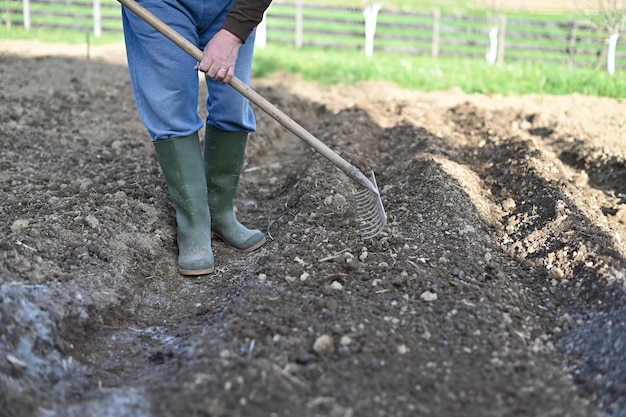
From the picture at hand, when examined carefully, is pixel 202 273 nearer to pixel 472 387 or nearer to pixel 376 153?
pixel 472 387

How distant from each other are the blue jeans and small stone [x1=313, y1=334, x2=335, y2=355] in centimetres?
142

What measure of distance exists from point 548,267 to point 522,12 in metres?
15.5

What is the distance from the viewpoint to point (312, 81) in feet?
28.9

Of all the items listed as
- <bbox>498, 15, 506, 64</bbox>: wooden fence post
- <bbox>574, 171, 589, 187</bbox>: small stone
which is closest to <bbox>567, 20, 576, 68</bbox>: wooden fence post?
<bbox>498, 15, 506, 64</bbox>: wooden fence post

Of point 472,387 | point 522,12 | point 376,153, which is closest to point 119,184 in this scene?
point 376,153

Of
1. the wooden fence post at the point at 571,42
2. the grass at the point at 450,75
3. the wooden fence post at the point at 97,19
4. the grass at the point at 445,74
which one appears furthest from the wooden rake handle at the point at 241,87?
the wooden fence post at the point at 97,19

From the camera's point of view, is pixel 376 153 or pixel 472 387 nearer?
pixel 472 387

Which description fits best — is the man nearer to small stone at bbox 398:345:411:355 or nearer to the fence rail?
small stone at bbox 398:345:411:355

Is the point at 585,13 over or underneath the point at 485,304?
over

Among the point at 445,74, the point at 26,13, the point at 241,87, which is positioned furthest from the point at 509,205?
the point at 26,13

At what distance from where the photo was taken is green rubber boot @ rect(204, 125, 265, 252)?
383cm

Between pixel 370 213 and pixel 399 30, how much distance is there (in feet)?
41.0

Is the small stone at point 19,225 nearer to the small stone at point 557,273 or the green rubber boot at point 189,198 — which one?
the green rubber boot at point 189,198

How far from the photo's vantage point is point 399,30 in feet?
50.9
